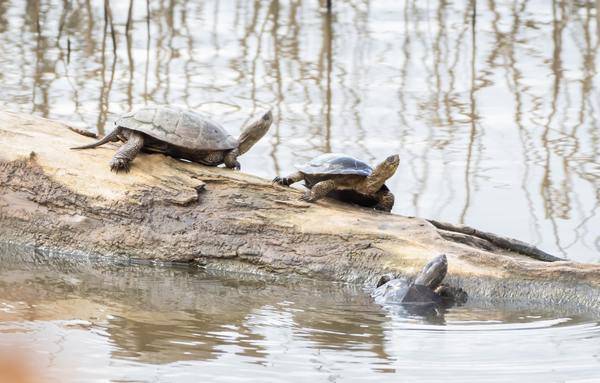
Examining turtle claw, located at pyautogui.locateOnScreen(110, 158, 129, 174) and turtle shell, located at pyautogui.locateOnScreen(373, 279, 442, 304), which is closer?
turtle shell, located at pyautogui.locateOnScreen(373, 279, 442, 304)

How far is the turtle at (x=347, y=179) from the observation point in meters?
6.04

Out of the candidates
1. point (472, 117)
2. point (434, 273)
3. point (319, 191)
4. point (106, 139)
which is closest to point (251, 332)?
point (434, 273)

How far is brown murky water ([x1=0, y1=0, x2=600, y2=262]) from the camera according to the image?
25.1 feet

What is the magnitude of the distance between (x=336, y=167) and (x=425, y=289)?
3.02 feet

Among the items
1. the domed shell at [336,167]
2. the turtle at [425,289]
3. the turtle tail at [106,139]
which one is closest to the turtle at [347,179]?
the domed shell at [336,167]

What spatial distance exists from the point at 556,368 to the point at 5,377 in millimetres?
2770

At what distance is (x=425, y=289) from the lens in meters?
5.44

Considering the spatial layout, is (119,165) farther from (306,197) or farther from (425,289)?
(425,289)

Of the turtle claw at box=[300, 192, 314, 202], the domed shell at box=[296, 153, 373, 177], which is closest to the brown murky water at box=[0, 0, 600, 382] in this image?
the turtle claw at box=[300, 192, 314, 202]

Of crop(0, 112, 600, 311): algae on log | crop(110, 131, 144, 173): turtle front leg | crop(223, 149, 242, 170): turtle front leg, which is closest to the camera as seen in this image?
crop(0, 112, 600, 311): algae on log

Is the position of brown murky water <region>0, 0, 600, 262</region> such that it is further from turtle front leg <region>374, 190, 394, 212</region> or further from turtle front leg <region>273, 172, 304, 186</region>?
turtle front leg <region>273, 172, 304, 186</region>

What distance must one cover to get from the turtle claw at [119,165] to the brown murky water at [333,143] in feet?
1.66

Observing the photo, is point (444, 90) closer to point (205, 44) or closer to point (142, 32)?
point (205, 44)

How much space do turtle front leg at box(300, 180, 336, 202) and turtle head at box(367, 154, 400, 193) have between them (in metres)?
0.20
